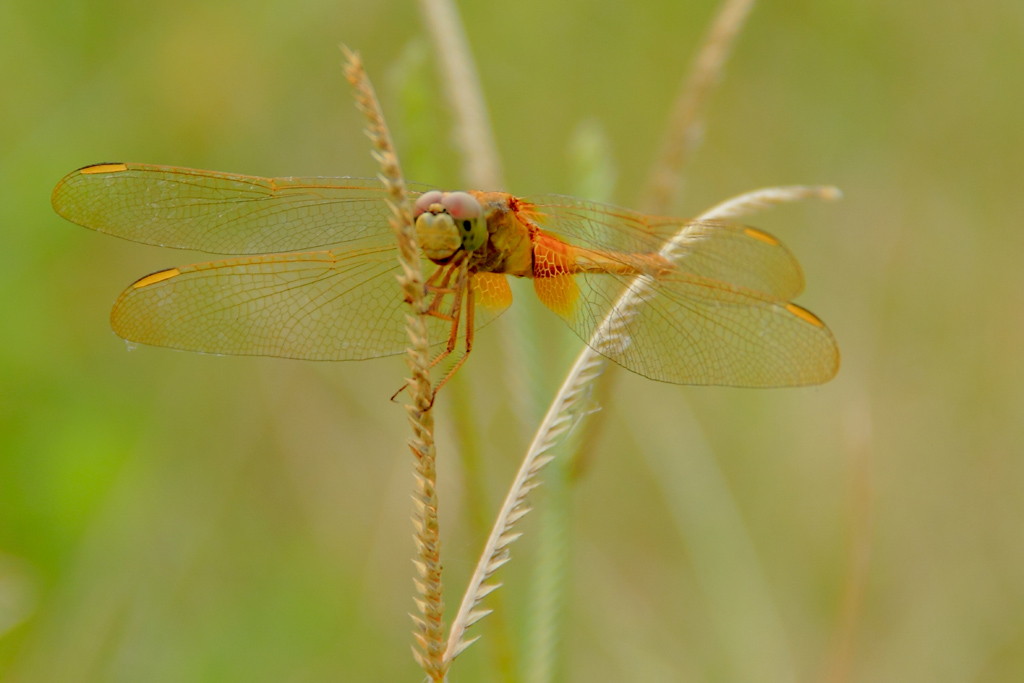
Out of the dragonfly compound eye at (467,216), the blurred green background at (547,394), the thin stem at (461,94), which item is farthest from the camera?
the blurred green background at (547,394)

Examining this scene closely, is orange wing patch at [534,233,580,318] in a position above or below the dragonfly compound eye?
below

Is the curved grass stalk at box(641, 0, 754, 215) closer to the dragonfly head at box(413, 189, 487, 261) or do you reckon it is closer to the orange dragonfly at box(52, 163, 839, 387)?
the orange dragonfly at box(52, 163, 839, 387)

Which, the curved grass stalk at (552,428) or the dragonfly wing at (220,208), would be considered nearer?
the curved grass stalk at (552,428)

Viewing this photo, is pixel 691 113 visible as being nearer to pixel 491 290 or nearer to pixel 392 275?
pixel 491 290

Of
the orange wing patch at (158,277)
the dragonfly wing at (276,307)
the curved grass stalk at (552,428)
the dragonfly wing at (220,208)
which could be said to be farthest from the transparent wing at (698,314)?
the orange wing patch at (158,277)

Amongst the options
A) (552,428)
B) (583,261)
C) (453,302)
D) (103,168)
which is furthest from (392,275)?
(552,428)

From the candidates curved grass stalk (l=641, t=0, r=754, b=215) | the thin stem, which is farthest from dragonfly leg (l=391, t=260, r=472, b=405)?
curved grass stalk (l=641, t=0, r=754, b=215)

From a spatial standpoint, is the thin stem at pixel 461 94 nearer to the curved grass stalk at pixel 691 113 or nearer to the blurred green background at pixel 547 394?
the blurred green background at pixel 547 394
